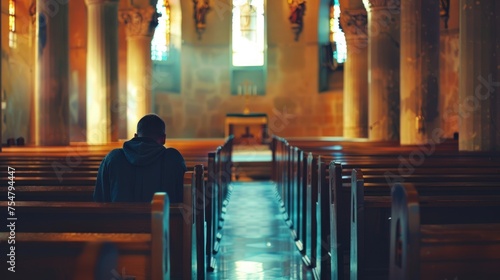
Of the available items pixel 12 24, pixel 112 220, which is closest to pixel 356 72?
Answer: pixel 12 24

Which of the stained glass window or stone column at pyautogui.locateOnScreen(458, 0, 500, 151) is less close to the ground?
the stained glass window

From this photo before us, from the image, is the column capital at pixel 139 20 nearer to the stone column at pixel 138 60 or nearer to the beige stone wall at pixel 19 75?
the stone column at pixel 138 60

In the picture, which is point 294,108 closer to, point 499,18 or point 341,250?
point 499,18

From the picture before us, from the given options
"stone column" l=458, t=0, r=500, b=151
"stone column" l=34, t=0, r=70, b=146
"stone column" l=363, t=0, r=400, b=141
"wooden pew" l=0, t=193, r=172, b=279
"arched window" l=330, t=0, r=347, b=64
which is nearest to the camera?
"wooden pew" l=0, t=193, r=172, b=279

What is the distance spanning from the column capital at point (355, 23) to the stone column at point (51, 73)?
8.20 metres

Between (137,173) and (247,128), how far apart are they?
19.2 meters

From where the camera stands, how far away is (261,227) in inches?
362

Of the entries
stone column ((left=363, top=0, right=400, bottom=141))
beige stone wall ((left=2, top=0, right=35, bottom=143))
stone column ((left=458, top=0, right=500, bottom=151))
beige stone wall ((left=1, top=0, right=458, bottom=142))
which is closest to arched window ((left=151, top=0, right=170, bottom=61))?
beige stone wall ((left=1, top=0, right=458, bottom=142))

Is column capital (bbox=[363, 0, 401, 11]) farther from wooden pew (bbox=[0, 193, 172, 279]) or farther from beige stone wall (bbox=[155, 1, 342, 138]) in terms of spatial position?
wooden pew (bbox=[0, 193, 172, 279])

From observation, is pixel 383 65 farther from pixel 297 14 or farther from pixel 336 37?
pixel 297 14

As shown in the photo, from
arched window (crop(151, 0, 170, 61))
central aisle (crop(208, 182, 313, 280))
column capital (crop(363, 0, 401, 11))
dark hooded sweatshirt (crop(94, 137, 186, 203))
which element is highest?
arched window (crop(151, 0, 170, 61))

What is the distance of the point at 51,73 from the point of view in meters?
13.4

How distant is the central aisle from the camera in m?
6.28

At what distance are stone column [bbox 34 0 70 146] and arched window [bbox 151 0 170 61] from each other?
11068mm
